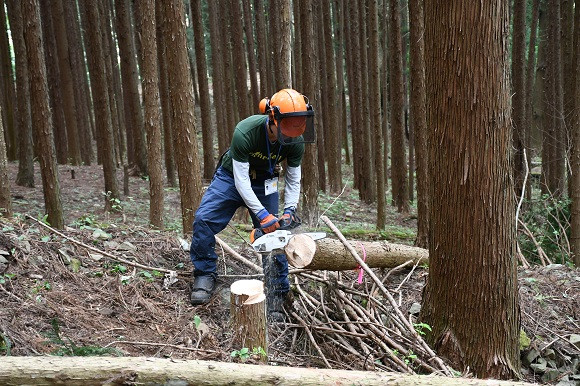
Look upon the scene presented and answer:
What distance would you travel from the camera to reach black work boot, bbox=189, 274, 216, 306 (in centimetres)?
455

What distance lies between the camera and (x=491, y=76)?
132 inches

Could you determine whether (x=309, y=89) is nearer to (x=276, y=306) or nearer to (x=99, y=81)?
(x=99, y=81)

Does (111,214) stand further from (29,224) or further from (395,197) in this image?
(395,197)

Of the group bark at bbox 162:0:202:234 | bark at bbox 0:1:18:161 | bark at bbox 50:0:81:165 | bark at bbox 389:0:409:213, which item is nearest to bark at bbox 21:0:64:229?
bark at bbox 162:0:202:234

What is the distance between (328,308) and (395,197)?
11697 mm

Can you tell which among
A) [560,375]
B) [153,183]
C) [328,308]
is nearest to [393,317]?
[328,308]

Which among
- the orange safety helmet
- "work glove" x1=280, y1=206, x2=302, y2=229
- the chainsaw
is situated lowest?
the chainsaw

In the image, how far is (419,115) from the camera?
834cm

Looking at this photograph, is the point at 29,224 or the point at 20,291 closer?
the point at 20,291

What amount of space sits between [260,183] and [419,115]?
14.8ft

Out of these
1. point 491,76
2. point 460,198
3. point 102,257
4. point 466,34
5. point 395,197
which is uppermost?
point 466,34

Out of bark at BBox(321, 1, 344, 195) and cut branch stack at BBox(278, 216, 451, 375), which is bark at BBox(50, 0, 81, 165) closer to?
bark at BBox(321, 1, 344, 195)

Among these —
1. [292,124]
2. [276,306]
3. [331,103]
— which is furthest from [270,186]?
[331,103]

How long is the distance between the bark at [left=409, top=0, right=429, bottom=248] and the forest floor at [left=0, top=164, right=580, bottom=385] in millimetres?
1799
